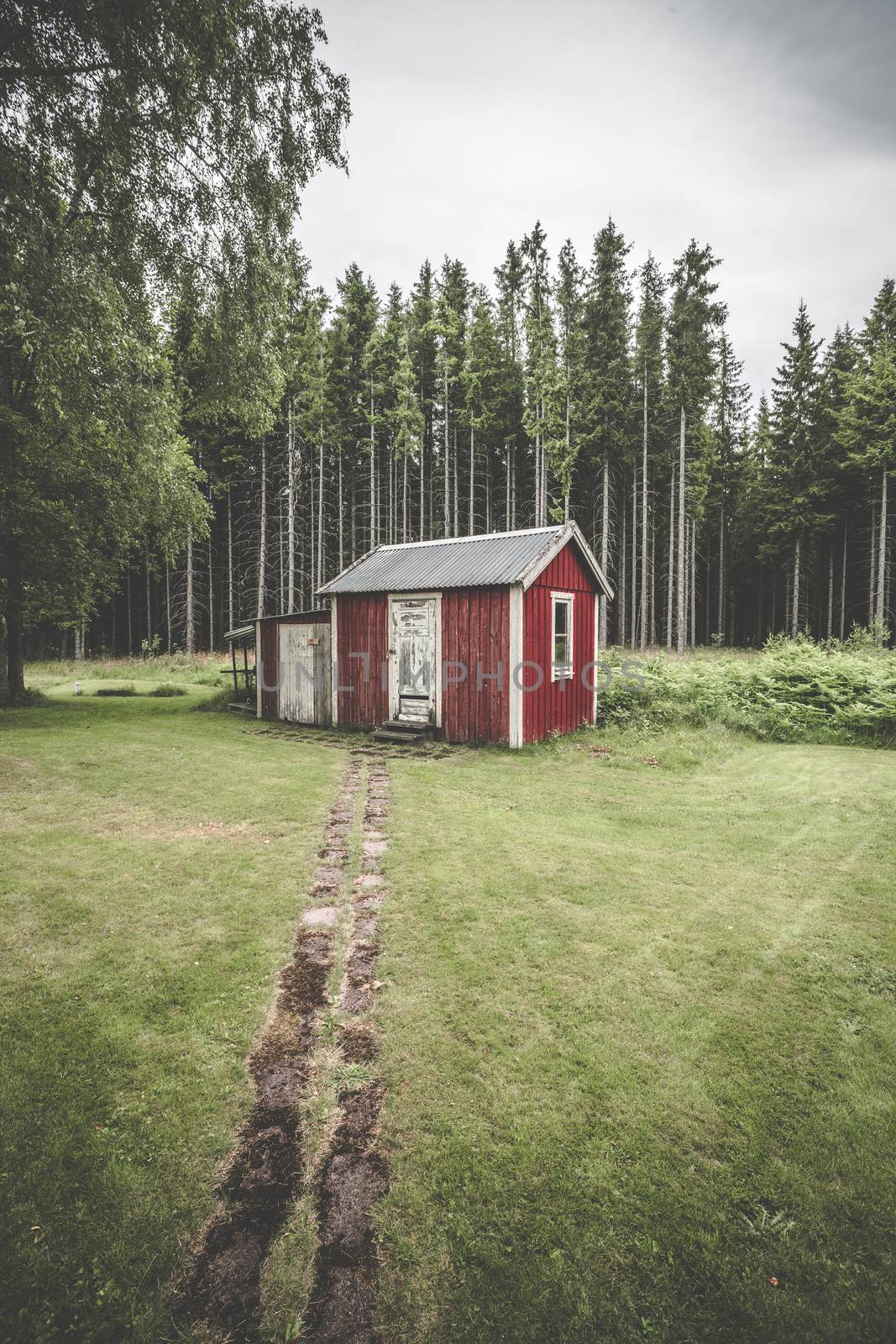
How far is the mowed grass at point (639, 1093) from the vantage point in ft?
6.42

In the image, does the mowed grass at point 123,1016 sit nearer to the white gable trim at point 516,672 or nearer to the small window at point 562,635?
the white gable trim at point 516,672

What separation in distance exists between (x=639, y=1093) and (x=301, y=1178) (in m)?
1.58

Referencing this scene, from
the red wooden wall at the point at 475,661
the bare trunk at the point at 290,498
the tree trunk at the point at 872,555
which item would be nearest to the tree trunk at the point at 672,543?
the tree trunk at the point at 872,555

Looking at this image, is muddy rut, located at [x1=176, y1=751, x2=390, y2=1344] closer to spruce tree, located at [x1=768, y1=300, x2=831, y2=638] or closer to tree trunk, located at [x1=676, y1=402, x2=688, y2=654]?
tree trunk, located at [x1=676, y1=402, x2=688, y2=654]

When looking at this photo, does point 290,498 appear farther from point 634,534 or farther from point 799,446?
point 799,446

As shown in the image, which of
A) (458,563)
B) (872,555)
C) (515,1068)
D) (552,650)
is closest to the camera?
(515,1068)

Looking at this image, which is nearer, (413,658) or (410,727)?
(410,727)

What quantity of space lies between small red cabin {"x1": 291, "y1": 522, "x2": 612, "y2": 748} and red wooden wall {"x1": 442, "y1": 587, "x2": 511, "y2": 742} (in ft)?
0.06

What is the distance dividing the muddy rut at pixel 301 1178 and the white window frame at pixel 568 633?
367 inches

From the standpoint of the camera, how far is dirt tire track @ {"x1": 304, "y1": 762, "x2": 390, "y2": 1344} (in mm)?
1876

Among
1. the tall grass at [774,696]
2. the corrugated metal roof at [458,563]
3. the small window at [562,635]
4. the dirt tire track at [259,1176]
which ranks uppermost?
the corrugated metal roof at [458,563]

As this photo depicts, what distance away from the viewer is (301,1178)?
236 cm

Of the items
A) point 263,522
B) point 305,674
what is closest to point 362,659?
point 305,674

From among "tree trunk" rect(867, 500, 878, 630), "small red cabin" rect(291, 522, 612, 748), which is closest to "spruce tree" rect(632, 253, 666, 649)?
"tree trunk" rect(867, 500, 878, 630)
